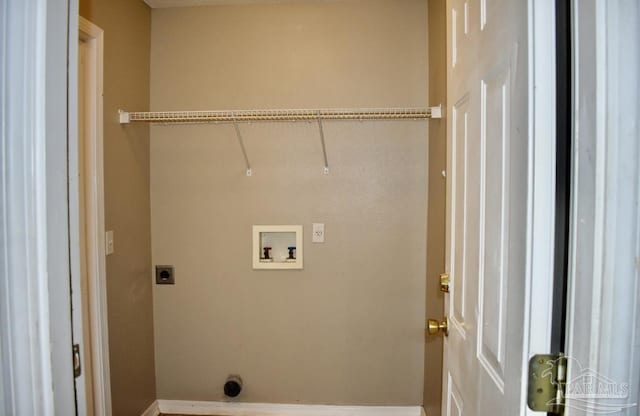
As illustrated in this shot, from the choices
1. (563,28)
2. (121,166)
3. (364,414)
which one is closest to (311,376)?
(364,414)

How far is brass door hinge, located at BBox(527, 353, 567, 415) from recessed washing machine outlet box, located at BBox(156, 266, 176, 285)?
1.95m

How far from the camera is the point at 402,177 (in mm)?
1882

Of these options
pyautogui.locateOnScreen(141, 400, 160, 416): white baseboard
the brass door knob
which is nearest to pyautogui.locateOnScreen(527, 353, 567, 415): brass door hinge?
the brass door knob

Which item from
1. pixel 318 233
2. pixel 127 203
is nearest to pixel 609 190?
pixel 318 233

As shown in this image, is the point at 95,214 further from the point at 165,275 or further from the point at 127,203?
the point at 165,275

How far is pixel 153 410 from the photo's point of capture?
1962mm

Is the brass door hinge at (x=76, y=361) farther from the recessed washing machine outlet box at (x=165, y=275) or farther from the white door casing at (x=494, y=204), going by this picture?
the recessed washing machine outlet box at (x=165, y=275)

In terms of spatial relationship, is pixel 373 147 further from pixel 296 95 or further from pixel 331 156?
pixel 296 95

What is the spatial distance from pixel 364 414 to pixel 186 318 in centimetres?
130

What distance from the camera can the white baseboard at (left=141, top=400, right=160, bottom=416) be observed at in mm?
1905

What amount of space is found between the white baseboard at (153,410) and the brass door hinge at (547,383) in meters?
2.19

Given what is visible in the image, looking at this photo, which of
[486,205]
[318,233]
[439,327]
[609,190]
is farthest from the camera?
[318,233]

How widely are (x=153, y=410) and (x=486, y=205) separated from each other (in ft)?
7.64

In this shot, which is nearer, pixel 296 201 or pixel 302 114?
pixel 302 114
